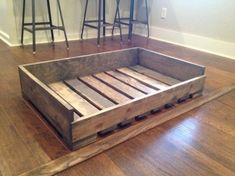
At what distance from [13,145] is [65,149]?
0.71ft

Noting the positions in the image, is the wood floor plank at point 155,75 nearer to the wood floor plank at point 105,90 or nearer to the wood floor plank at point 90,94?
the wood floor plank at point 105,90

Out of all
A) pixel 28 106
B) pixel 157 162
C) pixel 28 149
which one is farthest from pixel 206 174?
pixel 28 106

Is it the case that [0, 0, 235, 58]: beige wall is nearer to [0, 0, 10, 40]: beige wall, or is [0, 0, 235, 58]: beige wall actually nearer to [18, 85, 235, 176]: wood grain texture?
[0, 0, 10, 40]: beige wall

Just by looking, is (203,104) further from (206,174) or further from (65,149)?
(65,149)

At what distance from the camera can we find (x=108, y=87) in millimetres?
1454

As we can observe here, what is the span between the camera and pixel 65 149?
3.08 feet

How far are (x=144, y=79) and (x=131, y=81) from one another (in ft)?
0.33

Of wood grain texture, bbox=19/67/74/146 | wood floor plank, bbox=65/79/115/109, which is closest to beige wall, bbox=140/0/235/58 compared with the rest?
wood floor plank, bbox=65/79/115/109

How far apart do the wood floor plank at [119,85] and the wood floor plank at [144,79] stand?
0.14m

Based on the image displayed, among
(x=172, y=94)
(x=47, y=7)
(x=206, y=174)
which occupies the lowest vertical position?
(x=206, y=174)

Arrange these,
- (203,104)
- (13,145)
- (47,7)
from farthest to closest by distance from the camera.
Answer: (47,7)
(203,104)
(13,145)

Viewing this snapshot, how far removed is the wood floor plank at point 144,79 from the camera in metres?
1.51

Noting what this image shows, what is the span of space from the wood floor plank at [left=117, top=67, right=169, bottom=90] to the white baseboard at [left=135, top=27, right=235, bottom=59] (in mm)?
1219

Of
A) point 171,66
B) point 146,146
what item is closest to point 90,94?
point 146,146
